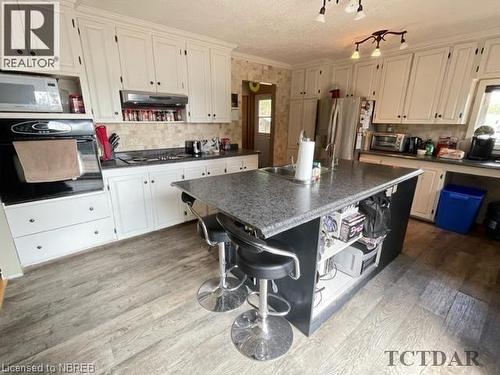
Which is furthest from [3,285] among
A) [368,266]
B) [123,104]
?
[368,266]

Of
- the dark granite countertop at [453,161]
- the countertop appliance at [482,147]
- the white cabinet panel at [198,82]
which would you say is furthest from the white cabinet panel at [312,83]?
the countertop appliance at [482,147]

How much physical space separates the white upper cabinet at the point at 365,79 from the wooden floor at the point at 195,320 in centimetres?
270

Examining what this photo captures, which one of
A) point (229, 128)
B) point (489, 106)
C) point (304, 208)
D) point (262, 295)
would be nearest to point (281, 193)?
point (304, 208)

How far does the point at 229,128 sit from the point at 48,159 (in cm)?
256

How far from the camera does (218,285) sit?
201cm

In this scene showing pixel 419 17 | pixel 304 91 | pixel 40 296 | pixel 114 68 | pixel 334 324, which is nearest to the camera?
pixel 334 324

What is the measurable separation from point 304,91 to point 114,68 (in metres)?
3.24

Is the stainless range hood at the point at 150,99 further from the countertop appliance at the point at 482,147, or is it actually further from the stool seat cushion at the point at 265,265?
the countertop appliance at the point at 482,147

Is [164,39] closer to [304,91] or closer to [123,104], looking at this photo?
[123,104]

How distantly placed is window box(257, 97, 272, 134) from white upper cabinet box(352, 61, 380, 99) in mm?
2208

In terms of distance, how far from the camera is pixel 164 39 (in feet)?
9.28

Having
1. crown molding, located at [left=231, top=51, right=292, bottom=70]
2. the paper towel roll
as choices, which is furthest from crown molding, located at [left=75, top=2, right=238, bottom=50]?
the paper towel roll

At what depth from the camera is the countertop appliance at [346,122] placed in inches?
145

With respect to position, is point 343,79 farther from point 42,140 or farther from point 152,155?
point 42,140
